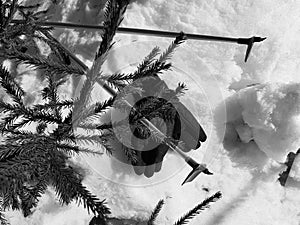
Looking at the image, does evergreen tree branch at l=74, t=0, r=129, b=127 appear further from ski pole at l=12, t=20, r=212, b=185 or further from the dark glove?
the dark glove

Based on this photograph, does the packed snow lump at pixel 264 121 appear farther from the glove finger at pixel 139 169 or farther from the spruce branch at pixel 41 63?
the spruce branch at pixel 41 63

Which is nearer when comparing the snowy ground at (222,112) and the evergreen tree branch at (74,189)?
the evergreen tree branch at (74,189)


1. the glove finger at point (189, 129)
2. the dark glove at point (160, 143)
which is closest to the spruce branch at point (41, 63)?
the dark glove at point (160, 143)

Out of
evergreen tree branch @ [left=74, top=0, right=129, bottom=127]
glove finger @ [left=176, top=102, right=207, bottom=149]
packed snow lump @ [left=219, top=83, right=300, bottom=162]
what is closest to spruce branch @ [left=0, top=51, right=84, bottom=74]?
evergreen tree branch @ [left=74, top=0, right=129, bottom=127]

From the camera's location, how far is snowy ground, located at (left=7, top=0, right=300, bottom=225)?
1.99 meters

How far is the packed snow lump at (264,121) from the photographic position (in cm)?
198

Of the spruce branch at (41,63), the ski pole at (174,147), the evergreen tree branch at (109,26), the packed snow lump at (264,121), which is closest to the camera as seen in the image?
the evergreen tree branch at (109,26)

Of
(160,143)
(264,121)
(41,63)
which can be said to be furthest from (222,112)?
(41,63)

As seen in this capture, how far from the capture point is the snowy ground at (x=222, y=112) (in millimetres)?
1985

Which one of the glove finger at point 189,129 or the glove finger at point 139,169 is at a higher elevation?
the glove finger at point 189,129

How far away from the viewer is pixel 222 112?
227 centimetres

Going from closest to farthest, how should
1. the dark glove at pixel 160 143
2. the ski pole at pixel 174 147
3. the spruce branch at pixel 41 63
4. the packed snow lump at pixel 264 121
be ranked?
the spruce branch at pixel 41 63
the ski pole at pixel 174 147
the dark glove at pixel 160 143
the packed snow lump at pixel 264 121

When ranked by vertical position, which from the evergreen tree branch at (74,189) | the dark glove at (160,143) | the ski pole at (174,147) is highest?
the dark glove at (160,143)

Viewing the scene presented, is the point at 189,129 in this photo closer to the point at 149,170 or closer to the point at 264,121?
the point at 149,170
